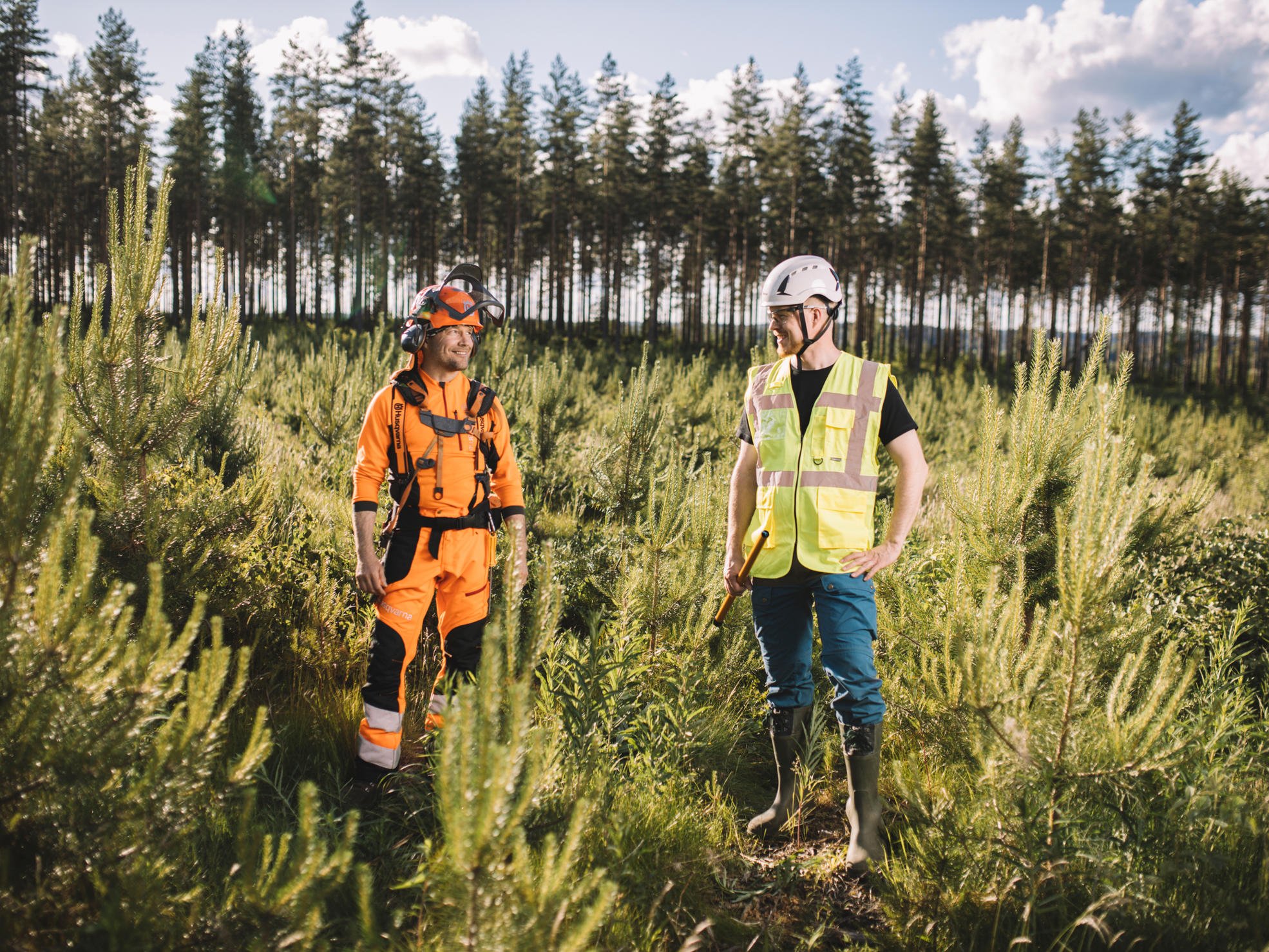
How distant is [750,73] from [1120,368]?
145 feet

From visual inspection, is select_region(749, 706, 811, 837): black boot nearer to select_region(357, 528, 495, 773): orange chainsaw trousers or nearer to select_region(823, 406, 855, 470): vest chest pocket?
select_region(823, 406, 855, 470): vest chest pocket

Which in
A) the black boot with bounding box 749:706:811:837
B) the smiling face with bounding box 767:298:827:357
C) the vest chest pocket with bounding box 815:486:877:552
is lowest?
the black boot with bounding box 749:706:811:837

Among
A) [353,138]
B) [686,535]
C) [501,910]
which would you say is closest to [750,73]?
[353,138]

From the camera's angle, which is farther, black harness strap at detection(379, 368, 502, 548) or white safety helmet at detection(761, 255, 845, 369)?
black harness strap at detection(379, 368, 502, 548)

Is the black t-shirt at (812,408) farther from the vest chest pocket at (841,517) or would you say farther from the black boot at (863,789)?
the black boot at (863,789)

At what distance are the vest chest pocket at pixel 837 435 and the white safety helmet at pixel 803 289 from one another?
29 centimetres

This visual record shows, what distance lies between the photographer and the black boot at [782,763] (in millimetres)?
3092

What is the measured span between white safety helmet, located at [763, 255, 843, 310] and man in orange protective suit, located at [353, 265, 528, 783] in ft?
4.49

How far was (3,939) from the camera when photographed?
1.45 metres

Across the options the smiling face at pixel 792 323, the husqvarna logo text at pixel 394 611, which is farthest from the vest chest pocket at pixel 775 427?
the husqvarna logo text at pixel 394 611

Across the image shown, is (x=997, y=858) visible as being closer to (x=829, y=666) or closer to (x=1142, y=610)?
(x=829, y=666)

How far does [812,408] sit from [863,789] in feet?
5.03

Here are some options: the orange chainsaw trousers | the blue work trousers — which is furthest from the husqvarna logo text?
the blue work trousers

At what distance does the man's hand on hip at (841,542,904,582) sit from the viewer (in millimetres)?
2865
